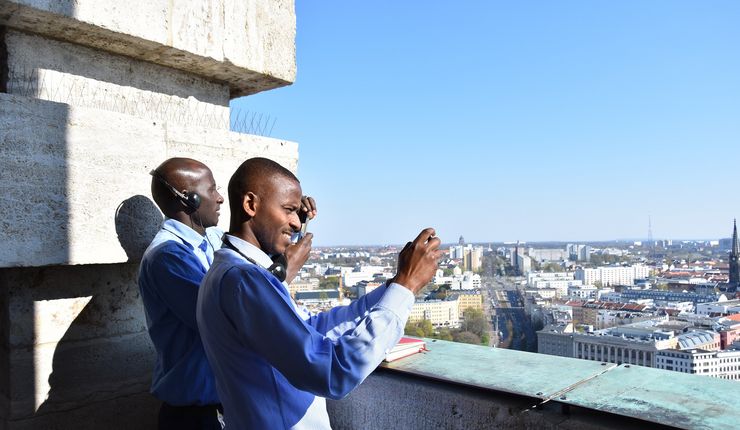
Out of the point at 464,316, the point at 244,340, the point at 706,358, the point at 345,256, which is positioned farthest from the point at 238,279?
the point at 345,256

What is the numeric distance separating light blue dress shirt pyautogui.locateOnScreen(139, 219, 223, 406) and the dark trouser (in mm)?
21

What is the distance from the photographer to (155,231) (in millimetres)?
2447

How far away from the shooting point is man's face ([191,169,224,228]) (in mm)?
2225

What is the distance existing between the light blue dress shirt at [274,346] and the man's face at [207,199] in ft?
2.89

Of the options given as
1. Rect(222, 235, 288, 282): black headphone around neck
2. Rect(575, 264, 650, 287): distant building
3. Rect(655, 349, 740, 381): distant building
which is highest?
Rect(222, 235, 288, 282): black headphone around neck

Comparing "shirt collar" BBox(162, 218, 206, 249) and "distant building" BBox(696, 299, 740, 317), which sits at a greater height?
"shirt collar" BBox(162, 218, 206, 249)

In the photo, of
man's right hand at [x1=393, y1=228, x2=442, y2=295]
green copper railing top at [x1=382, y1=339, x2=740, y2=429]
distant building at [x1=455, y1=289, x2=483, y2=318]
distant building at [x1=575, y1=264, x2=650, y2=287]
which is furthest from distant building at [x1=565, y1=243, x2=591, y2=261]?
man's right hand at [x1=393, y1=228, x2=442, y2=295]

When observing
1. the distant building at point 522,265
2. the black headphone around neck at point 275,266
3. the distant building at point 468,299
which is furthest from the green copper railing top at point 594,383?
the distant building at point 522,265

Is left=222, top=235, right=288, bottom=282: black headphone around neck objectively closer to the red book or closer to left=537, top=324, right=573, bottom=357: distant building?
the red book

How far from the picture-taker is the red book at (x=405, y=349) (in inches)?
102

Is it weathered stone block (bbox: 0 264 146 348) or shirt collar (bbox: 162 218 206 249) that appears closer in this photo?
shirt collar (bbox: 162 218 206 249)

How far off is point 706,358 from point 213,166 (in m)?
4.43

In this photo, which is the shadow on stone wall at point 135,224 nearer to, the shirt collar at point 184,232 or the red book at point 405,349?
the shirt collar at point 184,232

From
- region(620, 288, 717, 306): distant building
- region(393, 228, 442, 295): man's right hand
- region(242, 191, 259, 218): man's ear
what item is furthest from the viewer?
region(620, 288, 717, 306): distant building
